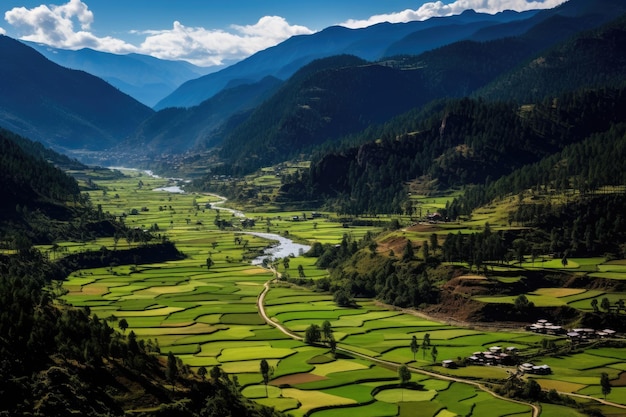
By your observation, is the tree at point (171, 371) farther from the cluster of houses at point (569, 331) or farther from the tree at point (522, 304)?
the tree at point (522, 304)

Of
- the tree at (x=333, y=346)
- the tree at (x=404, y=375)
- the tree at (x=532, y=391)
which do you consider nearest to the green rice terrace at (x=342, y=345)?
the tree at (x=404, y=375)

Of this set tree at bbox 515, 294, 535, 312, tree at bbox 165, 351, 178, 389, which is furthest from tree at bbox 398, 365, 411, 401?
tree at bbox 515, 294, 535, 312

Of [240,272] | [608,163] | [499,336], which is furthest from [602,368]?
[608,163]

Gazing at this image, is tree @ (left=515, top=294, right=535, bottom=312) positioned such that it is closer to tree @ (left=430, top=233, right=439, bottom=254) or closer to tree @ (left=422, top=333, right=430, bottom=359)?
tree @ (left=422, top=333, right=430, bottom=359)

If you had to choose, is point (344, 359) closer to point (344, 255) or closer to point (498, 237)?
point (498, 237)

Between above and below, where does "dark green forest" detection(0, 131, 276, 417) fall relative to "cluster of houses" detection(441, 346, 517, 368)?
above

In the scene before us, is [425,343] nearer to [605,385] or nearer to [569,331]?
[569,331]
